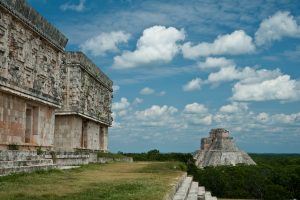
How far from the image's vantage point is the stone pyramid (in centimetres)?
5134

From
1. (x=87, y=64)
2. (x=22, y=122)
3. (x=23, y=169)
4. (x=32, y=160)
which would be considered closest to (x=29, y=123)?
(x=22, y=122)

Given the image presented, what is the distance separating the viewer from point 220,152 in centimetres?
5141

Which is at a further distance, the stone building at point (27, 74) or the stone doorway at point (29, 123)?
the stone doorway at point (29, 123)

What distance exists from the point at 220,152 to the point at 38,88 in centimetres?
3859

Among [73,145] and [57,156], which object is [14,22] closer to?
[57,156]

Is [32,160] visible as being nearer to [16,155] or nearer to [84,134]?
[16,155]

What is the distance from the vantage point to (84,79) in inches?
897

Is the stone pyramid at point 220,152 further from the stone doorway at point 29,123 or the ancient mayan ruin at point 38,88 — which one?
the stone doorway at point 29,123

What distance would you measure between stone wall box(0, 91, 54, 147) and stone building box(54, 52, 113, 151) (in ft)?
10.9

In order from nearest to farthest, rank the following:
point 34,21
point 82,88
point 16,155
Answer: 1. point 16,155
2. point 34,21
3. point 82,88

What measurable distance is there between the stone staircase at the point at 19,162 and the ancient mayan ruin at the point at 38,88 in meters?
0.03

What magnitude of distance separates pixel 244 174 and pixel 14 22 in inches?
1206

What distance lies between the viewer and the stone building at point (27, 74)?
519 inches

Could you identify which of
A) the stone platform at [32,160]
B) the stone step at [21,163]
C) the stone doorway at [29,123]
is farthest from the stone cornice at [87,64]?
the stone step at [21,163]
